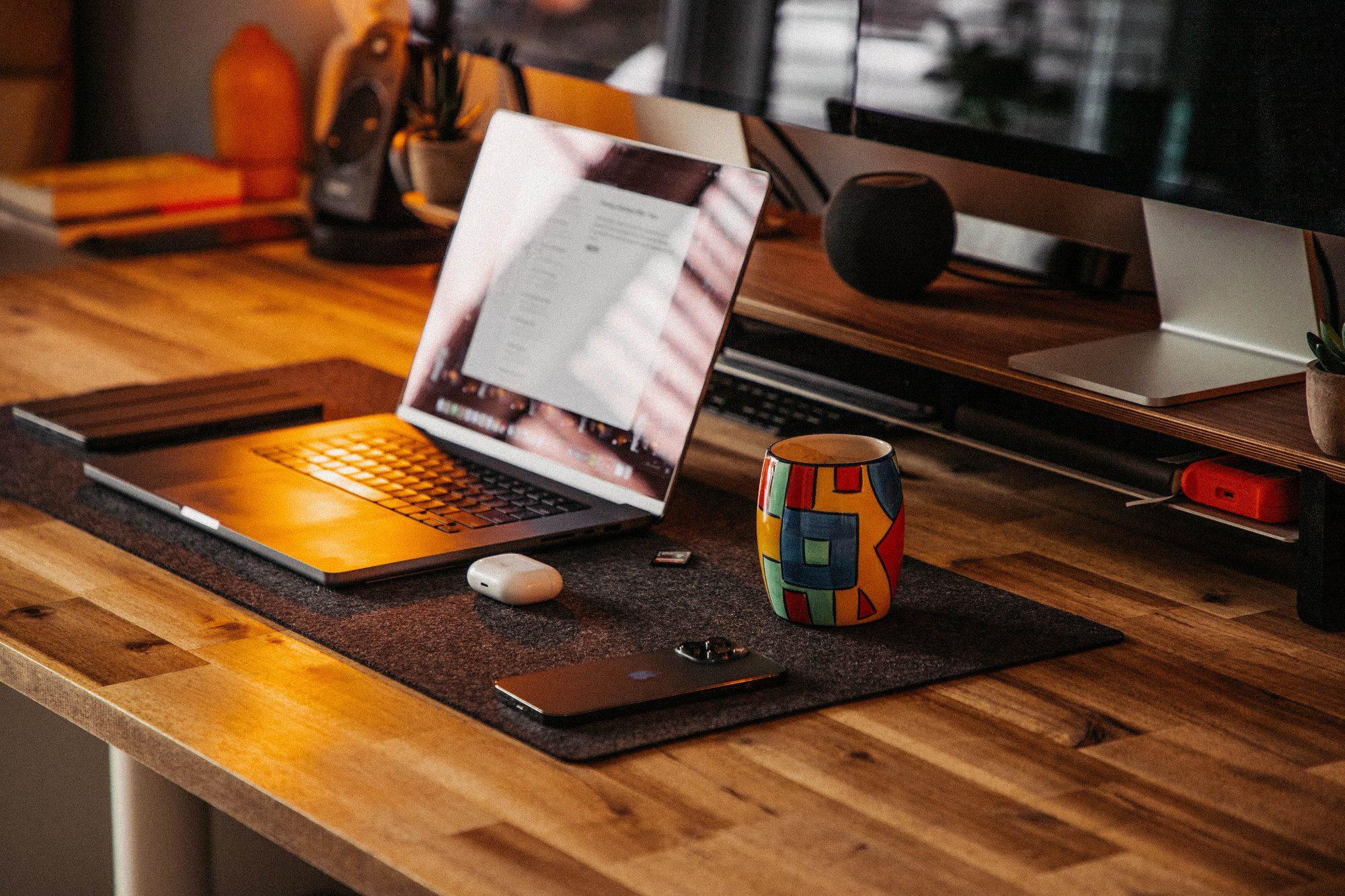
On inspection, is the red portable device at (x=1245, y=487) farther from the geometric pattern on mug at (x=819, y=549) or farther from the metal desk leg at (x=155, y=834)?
the metal desk leg at (x=155, y=834)

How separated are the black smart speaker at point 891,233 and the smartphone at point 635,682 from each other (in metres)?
0.54

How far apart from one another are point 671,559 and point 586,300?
235 millimetres

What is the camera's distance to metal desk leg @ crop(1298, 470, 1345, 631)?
101 cm

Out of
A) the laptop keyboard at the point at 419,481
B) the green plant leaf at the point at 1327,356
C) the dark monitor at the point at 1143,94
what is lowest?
the laptop keyboard at the point at 419,481

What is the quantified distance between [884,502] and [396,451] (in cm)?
45

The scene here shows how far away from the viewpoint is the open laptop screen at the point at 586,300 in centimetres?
115

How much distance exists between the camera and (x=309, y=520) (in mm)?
1107

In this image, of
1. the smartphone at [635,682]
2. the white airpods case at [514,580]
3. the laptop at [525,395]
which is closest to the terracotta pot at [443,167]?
the laptop at [525,395]

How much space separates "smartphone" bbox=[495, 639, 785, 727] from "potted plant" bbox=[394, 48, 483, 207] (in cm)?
98

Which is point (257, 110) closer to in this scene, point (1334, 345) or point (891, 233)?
point (891, 233)

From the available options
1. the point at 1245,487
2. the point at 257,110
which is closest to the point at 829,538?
the point at 1245,487

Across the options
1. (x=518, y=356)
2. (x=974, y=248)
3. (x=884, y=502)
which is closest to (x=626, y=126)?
(x=974, y=248)

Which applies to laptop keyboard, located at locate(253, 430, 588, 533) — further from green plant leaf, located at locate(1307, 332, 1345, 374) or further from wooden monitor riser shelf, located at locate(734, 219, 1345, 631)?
green plant leaf, located at locate(1307, 332, 1345, 374)

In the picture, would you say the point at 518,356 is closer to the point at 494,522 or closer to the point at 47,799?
the point at 494,522
